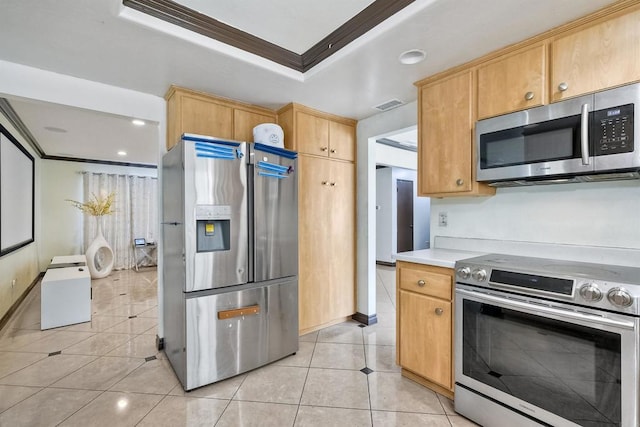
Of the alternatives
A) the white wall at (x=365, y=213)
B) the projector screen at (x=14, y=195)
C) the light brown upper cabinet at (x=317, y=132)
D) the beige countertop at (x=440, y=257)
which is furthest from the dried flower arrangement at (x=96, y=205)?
the beige countertop at (x=440, y=257)

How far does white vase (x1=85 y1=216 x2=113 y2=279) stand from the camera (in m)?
5.50

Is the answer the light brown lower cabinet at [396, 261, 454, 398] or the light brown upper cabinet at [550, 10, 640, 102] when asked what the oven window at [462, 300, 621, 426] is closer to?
the light brown lower cabinet at [396, 261, 454, 398]

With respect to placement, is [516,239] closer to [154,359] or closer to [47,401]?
[154,359]

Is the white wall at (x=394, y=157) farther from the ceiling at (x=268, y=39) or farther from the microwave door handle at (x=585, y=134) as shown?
the microwave door handle at (x=585, y=134)

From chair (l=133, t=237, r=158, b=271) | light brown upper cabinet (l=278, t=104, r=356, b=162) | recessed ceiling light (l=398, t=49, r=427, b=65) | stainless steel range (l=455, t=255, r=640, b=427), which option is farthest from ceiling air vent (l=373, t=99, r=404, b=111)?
chair (l=133, t=237, r=158, b=271)

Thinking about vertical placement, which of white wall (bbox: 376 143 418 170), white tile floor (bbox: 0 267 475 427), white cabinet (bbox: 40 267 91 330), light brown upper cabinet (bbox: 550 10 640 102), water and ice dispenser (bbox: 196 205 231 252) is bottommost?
white tile floor (bbox: 0 267 475 427)

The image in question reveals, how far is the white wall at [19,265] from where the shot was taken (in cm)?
331

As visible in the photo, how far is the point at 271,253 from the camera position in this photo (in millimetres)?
2449

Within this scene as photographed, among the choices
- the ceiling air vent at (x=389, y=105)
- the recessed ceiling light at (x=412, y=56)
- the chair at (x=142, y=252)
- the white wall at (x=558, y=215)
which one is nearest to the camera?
the white wall at (x=558, y=215)

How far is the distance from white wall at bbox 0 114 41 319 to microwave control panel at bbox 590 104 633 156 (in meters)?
5.24

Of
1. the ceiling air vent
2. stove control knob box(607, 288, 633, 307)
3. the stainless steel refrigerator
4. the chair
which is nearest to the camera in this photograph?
stove control knob box(607, 288, 633, 307)

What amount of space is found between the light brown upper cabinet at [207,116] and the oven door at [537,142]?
2.06 m

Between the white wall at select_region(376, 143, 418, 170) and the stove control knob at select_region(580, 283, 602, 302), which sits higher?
the white wall at select_region(376, 143, 418, 170)

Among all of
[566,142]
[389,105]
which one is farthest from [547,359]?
[389,105]
